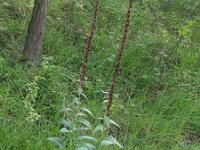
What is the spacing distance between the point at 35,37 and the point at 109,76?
2.92ft

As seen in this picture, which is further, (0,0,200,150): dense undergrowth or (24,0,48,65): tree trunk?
(24,0,48,65): tree trunk

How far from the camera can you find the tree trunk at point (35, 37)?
168 inches

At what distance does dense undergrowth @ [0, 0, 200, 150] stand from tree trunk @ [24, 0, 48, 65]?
0.10 m

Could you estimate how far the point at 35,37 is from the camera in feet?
14.1

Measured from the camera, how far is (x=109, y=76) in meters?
4.49

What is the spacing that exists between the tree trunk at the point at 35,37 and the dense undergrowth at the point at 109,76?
0.10 meters

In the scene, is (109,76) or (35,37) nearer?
(35,37)

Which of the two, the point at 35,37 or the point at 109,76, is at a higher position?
the point at 35,37

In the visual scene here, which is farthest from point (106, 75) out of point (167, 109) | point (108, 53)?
point (167, 109)

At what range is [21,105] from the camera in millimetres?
3443

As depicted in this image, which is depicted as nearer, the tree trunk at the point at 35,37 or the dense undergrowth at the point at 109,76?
the dense undergrowth at the point at 109,76

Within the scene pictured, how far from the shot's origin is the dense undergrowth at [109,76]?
345 centimetres

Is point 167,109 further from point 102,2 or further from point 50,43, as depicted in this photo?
point 102,2

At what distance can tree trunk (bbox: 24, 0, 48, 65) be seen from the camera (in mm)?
4258
